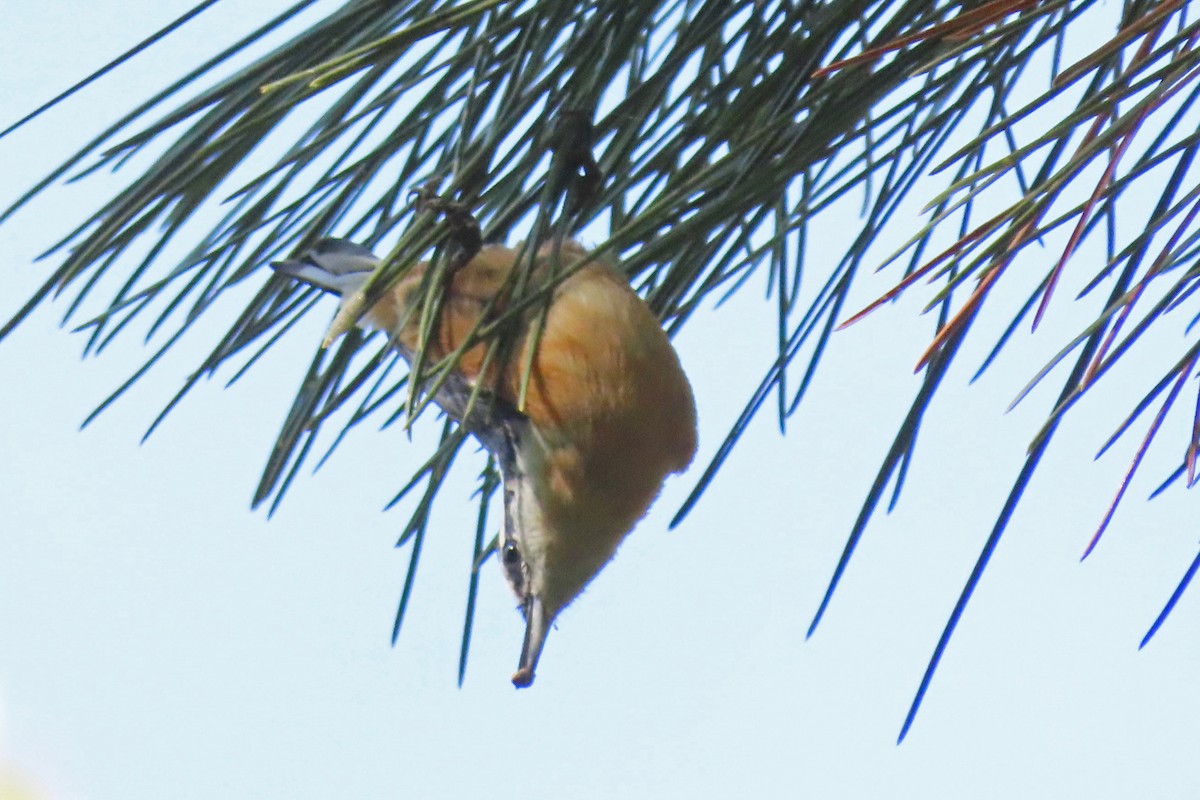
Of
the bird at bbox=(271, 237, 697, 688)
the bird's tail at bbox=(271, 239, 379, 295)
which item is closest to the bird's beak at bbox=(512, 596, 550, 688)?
the bird at bbox=(271, 237, 697, 688)

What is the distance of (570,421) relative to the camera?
1.41 meters

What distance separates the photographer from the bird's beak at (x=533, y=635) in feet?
4.91

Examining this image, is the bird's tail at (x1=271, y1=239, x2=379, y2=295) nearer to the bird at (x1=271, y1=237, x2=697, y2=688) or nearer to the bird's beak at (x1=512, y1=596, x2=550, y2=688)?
the bird at (x1=271, y1=237, x2=697, y2=688)

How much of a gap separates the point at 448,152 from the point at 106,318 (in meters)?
0.27

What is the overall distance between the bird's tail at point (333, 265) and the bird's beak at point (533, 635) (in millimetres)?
398

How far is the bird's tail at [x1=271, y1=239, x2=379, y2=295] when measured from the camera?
1059mm

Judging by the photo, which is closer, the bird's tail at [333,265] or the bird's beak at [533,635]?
the bird's tail at [333,265]

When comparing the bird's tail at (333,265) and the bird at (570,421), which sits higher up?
the bird's tail at (333,265)

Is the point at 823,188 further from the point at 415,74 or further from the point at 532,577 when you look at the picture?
the point at 532,577

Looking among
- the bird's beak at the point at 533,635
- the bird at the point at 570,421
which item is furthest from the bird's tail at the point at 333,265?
the bird's beak at the point at 533,635

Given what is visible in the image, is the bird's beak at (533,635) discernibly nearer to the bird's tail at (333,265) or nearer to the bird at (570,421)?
the bird at (570,421)

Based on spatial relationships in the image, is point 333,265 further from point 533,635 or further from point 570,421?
point 533,635

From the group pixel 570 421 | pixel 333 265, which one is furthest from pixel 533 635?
pixel 333 265

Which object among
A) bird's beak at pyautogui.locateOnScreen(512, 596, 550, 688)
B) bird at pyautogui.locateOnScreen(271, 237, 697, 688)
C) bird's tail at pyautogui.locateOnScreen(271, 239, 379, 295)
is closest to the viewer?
bird's tail at pyautogui.locateOnScreen(271, 239, 379, 295)
